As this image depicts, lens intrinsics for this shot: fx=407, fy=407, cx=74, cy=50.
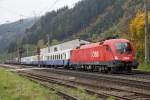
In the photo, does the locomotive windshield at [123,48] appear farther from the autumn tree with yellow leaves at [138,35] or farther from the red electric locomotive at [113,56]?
the autumn tree with yellow leaves at [138,35]

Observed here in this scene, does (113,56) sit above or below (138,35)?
below

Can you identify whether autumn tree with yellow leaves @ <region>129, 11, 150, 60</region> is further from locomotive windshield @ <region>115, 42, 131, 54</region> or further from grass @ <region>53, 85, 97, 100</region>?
grass @ <region>53, 85, 97, 100</region>

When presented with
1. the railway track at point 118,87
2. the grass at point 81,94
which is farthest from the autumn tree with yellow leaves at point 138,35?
the grass at point 81,94

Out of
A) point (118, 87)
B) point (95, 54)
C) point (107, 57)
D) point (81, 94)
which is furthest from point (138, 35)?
point (81, 94)

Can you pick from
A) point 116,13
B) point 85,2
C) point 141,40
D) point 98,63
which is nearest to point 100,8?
point 85,2

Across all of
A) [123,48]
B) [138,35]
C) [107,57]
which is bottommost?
[107,57]

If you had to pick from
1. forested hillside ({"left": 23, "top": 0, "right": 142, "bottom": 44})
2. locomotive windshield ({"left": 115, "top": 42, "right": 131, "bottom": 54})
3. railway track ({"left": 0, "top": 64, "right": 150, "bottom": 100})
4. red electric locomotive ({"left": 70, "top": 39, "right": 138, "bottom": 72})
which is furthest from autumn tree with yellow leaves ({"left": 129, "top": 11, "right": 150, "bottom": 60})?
forested hillside ({"left": 23, "top": 0, "right": 142, "bottom": 44})

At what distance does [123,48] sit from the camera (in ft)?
113

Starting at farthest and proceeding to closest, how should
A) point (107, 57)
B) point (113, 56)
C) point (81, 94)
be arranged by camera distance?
point (107, 57), point (113, 56), point (81, 94)

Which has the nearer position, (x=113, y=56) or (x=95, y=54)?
(x=113, y=56)

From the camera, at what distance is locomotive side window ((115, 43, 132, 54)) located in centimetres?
3398

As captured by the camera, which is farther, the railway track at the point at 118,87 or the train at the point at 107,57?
the train at the point at 107,57

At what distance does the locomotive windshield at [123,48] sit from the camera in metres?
34.0

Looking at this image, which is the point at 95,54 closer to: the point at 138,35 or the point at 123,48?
the point at 123,48
